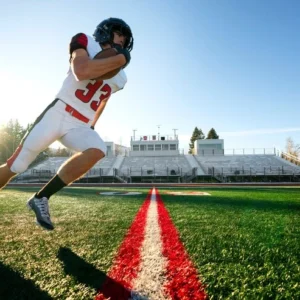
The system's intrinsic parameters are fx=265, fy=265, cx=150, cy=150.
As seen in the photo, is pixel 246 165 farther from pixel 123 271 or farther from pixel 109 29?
pixel 123 271

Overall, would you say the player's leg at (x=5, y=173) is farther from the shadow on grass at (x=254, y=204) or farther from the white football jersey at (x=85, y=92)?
the shadow on grass at (x=254, y=204)

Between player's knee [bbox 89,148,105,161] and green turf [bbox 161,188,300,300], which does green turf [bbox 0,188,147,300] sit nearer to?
green turf [bbox 161,188,300,300]

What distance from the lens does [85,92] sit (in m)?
2.48

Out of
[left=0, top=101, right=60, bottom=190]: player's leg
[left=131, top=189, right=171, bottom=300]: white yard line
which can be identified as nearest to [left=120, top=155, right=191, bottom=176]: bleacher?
[left=0, top=101, right=60, bottom=190]: player's leg

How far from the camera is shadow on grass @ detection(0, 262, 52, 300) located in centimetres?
115

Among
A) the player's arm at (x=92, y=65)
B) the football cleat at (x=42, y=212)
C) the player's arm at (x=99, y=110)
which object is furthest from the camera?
the player's arm at (x=99, y=110)

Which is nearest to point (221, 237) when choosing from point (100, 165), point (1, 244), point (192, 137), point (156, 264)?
point (156, 264)

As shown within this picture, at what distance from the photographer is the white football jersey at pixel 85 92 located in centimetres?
244

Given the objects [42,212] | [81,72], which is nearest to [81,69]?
[81,72]

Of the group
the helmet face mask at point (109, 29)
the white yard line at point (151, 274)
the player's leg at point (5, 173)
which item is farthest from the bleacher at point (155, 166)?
the white yard line at point (151, 274)

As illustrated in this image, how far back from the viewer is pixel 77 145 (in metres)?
2.49

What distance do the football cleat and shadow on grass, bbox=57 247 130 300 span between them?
0.58m

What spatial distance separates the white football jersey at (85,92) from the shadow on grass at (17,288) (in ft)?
4.93

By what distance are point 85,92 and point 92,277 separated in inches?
65.9
